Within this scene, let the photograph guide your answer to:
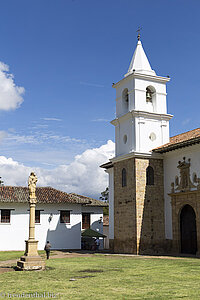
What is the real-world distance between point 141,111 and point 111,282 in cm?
1405

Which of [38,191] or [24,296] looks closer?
[24,296]

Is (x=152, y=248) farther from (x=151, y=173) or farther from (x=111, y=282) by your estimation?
(x=111, y=282)

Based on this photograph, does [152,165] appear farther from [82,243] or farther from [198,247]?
[82,243]

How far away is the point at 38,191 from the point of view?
30094mm

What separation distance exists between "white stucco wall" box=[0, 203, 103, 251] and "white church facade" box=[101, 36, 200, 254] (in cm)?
532

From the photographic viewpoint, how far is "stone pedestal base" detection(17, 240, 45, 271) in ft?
45.5

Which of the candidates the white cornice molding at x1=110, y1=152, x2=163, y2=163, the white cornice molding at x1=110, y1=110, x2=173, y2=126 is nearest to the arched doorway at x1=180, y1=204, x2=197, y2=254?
the white cornice molding at x1=110, y1=152, x2=163, y2=163

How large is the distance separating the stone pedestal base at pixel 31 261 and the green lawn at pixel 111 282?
17.8 inches

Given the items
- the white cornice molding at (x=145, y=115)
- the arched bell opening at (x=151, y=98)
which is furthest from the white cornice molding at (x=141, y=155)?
the arched bell opening at (x=151, y=98)

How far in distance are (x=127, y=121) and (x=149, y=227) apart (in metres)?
6.98

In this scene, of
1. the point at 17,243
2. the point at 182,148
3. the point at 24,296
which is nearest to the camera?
the point at 24,296

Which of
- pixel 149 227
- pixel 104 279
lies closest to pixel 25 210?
pixel 149 227

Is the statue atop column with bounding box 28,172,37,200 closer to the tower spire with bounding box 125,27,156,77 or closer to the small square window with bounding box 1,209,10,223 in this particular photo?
the tower spire with bounding box 125,27,156,77

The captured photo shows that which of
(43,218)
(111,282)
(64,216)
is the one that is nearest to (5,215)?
(43,218)
